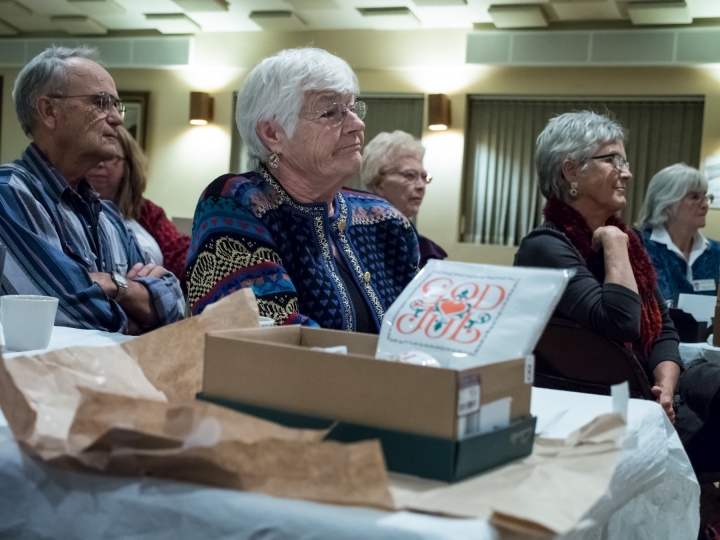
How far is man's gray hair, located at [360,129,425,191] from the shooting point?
4.24 meters

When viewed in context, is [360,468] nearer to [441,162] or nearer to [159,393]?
[159,393]

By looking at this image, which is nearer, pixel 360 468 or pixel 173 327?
pixel 360 468

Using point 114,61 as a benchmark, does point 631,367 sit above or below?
below

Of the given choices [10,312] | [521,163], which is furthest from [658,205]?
[10,312]

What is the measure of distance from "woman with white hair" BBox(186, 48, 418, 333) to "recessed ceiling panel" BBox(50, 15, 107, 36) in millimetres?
6998

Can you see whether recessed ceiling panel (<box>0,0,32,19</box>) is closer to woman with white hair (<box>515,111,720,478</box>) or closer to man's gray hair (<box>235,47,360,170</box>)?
woman with white hair (<box>515,111,720,478</box>)

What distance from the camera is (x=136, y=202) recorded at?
3525 millimetres

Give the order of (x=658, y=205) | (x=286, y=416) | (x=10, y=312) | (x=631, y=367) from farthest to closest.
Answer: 1. (x=658, y=205)
2. (x=631, y=367)
3. (x=10, y=312)
4. (x=286, y=416)

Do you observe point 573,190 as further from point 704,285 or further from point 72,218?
point 704,285

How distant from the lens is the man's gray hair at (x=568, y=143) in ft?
8.59

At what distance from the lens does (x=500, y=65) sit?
7191 mm

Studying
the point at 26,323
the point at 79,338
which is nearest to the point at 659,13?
the point at 79,338

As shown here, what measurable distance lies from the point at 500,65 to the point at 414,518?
700 centimetres

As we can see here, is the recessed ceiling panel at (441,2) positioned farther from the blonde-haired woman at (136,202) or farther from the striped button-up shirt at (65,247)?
the striped button-up shirt at (65,247)
